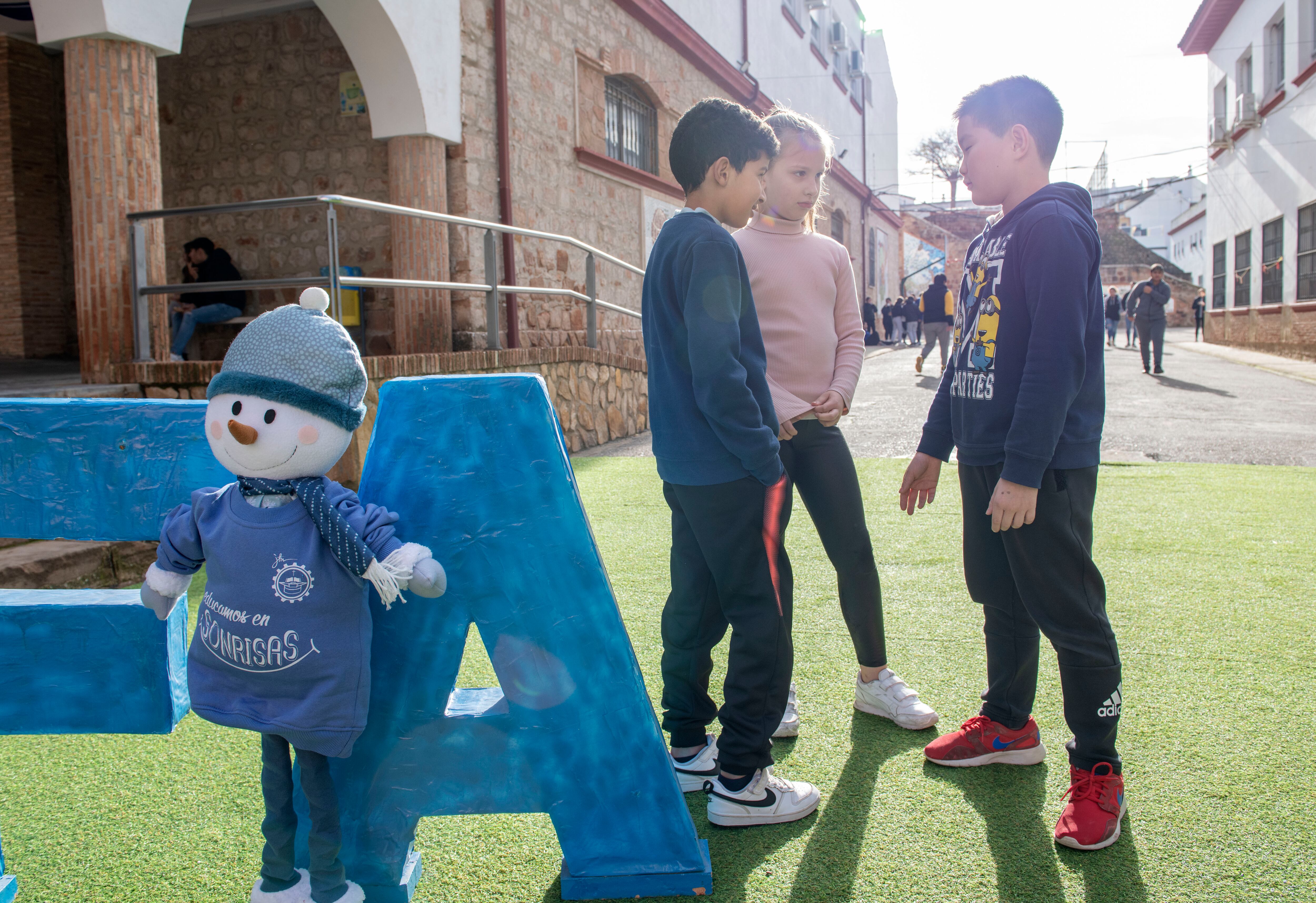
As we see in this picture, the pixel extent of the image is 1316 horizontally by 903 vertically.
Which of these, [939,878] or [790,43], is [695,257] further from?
[790,43]

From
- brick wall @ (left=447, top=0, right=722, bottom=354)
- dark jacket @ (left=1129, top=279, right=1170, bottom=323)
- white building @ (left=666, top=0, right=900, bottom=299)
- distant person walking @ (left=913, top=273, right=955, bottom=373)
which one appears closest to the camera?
brick wall @ (left=447, top=0, right=722, bottom=354)

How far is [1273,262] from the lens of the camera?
59.8ft

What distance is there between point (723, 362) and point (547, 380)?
17.6 feet

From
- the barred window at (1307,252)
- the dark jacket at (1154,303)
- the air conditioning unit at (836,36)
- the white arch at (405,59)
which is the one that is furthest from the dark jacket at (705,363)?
the air conditioning unit at (836,36)

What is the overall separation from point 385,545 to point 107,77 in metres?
5.03

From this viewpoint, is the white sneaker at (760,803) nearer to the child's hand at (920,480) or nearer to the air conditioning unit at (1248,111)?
the child's hand at (920,480)

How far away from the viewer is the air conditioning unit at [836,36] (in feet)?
72.0

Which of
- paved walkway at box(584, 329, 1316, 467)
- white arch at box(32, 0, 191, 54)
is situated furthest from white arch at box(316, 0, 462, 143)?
paved walkway at box(584, 329, 1316, 467)

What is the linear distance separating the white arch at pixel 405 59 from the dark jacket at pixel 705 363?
6.21 m

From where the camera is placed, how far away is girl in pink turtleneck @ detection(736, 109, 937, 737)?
2.23 meters

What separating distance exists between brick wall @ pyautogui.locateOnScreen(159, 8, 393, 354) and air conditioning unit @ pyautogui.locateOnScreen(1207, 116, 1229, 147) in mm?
19984

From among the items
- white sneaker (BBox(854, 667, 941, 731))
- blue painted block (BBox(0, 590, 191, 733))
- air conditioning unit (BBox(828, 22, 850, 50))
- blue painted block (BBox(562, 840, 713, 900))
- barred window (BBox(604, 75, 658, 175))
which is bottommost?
blue painted block (BBox(562, 840, 713, 900))

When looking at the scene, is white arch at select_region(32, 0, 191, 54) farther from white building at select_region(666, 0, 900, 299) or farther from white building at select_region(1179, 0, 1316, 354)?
white building at select_region(1179, 0, 1316, 354)

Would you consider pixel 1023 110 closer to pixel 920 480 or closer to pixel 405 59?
pixel 920 480
